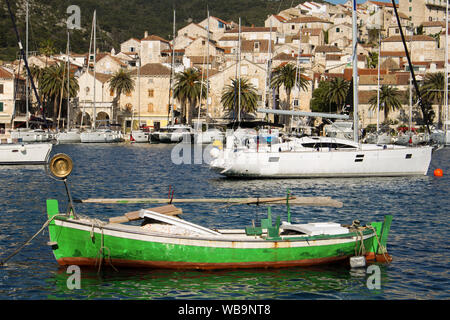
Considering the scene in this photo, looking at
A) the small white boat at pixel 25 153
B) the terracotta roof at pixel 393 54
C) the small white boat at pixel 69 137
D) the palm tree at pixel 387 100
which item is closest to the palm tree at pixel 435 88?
the palm tree at pixel 387 100

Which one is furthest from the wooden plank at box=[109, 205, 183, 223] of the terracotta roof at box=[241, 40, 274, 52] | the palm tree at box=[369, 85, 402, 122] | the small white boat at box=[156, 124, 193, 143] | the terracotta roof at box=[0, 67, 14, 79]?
the terracotta roof at box=[241, 40, 274, 52]

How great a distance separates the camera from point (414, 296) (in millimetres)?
15438

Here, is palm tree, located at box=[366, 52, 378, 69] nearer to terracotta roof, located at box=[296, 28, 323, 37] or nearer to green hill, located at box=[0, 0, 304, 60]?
terracotta roof, located at box=[296, 28, 323, 37]

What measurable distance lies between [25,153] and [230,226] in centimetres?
2682

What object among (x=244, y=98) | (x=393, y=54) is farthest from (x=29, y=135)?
(x=393, y=54)

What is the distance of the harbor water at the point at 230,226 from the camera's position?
51.6ft

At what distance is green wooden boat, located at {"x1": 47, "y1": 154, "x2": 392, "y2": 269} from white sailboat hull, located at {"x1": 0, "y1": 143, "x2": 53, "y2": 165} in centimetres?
2987

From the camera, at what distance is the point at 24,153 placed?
45594 mm

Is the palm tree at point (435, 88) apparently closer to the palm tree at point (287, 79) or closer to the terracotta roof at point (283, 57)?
the palm tree at point (287, 79)

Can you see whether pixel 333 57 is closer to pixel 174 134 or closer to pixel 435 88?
pixel 435 88

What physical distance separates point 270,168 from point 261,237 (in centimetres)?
1977

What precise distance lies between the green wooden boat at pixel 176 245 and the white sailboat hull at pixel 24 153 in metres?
29.9

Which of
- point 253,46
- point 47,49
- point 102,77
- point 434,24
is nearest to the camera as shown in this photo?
point 102,77

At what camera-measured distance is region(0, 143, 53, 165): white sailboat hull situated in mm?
45500
